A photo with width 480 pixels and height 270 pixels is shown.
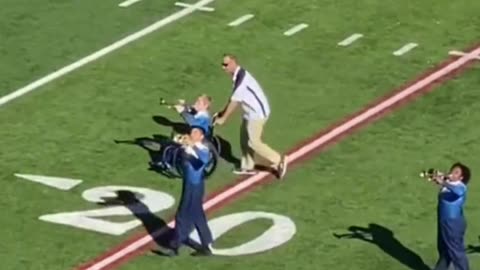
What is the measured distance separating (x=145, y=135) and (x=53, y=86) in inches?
99.7

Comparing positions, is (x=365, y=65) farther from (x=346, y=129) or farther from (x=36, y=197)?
(x=36, y=197)

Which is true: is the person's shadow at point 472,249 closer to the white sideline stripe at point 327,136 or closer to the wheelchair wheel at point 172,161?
the white sideline stripe at point 327,136

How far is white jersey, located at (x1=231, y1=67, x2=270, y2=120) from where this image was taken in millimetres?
28731

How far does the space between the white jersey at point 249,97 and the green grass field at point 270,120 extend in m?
0.95

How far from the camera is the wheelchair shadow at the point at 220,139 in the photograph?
29484 mm

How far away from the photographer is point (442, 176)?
82.9 ft

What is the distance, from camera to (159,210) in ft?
91.1

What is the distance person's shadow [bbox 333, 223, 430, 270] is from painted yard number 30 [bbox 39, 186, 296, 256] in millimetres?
791

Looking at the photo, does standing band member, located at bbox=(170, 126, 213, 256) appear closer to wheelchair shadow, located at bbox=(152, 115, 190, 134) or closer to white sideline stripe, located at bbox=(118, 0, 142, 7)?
wheelchair shadow, located at bbox=(152, 115, 190, 134)

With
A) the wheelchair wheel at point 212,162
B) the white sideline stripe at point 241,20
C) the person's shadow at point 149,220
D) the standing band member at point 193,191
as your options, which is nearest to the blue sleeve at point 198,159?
the standing band member at point 193,191

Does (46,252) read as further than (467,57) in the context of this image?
No

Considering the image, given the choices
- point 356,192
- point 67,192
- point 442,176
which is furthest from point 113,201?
point 442,176

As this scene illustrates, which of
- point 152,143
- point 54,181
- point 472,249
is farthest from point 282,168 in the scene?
point 472,249

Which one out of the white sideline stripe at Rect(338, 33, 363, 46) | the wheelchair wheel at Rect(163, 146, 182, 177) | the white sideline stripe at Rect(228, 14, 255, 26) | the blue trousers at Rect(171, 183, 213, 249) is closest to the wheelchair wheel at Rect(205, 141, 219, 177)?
the wheelchair wheel at Rect(163, 146, 182, 177)
